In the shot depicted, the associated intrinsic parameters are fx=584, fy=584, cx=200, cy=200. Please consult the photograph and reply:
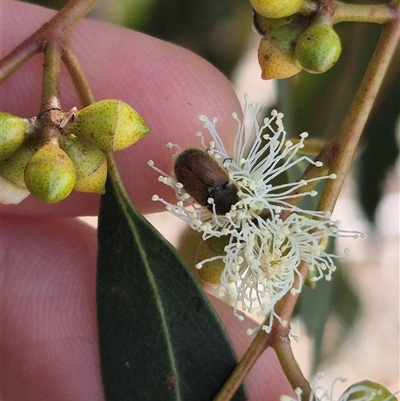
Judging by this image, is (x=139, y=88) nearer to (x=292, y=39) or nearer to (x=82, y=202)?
(x=82, y=202)

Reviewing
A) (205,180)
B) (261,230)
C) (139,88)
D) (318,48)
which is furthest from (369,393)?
(139,88)

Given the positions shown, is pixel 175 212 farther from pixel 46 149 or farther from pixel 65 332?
pixel 65 332

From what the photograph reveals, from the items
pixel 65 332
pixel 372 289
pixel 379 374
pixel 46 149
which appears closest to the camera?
pixel 46 149

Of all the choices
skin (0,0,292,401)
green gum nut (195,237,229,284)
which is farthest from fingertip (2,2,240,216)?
green gum nut (195,237,229,284)

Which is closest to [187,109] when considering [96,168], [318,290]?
[96,168]

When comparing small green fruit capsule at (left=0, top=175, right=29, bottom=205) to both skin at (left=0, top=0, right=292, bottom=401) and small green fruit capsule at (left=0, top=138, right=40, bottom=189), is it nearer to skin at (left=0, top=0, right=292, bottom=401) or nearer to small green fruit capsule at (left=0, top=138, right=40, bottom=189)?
small green fruit capsule at (left=0, top=138, right=40, bottom=189)

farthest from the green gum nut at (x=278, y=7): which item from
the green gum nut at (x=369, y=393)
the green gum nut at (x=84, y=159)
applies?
the green gum nut at (x=369, y=393)
